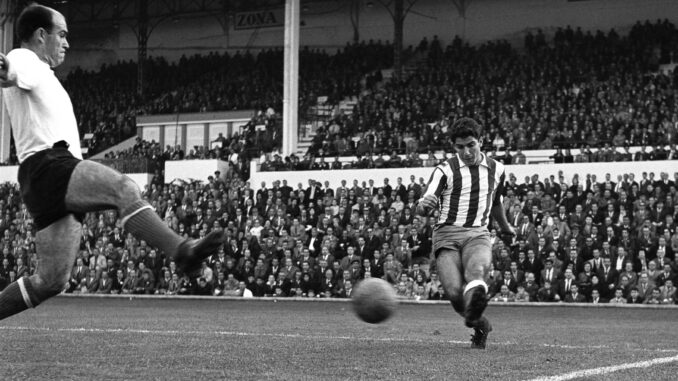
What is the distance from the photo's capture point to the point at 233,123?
1801 inches

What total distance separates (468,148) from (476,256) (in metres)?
1.09

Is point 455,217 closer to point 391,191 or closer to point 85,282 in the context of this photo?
point 391,191

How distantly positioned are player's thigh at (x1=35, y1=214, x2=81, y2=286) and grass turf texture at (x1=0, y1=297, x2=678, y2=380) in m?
1.36

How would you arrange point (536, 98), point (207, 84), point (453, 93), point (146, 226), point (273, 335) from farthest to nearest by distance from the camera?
point (207, 84) → point (453, 93) → point (536, 98) → point (273, 335) → point (146, 226)

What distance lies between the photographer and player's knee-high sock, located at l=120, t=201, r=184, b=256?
18.6ft

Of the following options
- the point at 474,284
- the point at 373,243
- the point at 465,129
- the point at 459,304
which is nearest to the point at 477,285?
the point at 474,284

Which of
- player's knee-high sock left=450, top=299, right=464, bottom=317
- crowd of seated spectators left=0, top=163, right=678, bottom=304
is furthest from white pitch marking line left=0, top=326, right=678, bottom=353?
crowd of seated spectators left=0, top=163, right=678, bottom=304

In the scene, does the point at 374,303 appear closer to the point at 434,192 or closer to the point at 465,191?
the point at 434,192

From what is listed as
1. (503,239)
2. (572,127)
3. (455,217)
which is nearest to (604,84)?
(572,127)

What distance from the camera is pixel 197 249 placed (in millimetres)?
5453

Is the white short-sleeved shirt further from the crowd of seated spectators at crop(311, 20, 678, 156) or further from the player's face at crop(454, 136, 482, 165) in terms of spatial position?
the crowd of seated spectators at crop(311, 20, 678, 156)

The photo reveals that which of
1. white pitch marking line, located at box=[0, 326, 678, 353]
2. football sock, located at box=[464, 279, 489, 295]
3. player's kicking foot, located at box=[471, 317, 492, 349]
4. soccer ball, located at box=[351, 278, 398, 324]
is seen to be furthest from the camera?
white pitch marking line, located at box=[0, 326, 678, 353]

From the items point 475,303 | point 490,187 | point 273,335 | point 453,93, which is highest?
point 453,93

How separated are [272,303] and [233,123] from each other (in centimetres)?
2204
